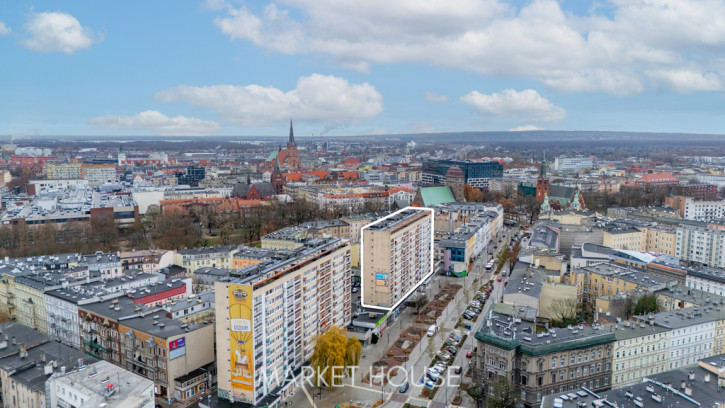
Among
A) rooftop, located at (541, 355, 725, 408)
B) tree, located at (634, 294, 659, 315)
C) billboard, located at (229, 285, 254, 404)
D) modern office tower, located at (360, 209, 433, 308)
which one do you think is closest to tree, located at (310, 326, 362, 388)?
billboard, located at (229, 285, 254, 404)

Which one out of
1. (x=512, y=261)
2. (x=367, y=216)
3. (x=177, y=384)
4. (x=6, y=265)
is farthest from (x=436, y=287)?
(x=6, y=265)

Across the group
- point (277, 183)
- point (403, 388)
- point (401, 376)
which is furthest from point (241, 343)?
point (277, 183)

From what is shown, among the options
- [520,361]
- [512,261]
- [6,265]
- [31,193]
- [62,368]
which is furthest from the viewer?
[31,193]

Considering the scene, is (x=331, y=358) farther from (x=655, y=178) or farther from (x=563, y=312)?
(x=655, y=178)

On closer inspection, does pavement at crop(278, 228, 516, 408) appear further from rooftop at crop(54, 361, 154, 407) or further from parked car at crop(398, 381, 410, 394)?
rooftop at crop(54, 361, 154, 407)

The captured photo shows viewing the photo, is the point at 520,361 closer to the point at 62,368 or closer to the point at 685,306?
the point at 685,306

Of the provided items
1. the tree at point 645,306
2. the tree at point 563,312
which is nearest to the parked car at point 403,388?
the tree at point 563,312

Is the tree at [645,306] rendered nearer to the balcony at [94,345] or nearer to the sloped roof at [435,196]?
the balcony at [94,345]
